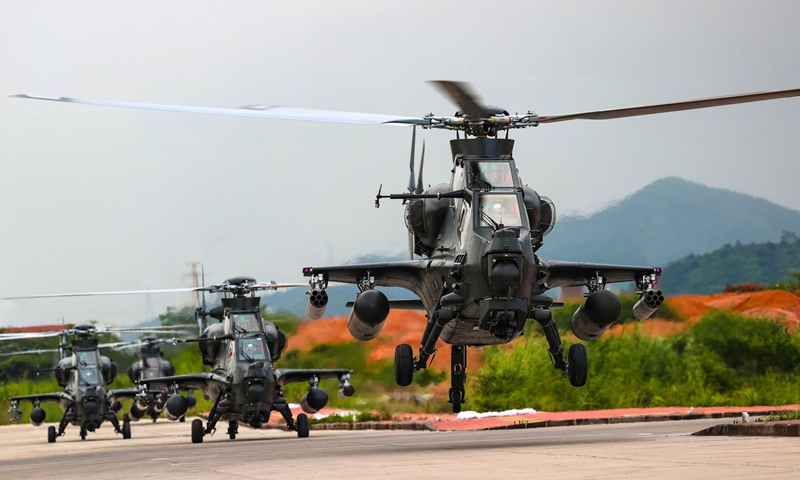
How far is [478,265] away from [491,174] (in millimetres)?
1838

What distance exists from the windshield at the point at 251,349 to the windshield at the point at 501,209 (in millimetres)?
13620

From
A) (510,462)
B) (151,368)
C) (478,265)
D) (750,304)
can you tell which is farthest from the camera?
(151,368)

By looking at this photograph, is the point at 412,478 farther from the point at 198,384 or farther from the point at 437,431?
the point at 198,384

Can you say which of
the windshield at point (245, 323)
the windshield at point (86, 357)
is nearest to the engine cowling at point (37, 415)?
the windshield at point (86, 357)

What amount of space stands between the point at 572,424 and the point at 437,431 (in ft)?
12.8

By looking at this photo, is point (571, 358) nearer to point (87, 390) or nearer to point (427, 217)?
point (427, 217)

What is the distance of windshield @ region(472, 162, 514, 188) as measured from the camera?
1681 centimetres

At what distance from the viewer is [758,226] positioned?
160ft

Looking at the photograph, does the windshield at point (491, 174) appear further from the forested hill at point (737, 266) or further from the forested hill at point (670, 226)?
the forested hill at point (670, 226)

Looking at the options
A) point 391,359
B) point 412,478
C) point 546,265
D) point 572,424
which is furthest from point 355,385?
point 412,478

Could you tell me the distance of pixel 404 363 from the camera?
17.6 metres

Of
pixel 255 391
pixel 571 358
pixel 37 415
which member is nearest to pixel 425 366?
pixel 571 358

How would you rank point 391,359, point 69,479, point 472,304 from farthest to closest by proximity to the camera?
point 391,359 < point 472,304 < point 69,479

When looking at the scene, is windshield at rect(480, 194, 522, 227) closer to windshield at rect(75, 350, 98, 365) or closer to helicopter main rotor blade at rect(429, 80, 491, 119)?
helicopter main rotor blade at rect(429, 80, 491, 119)
